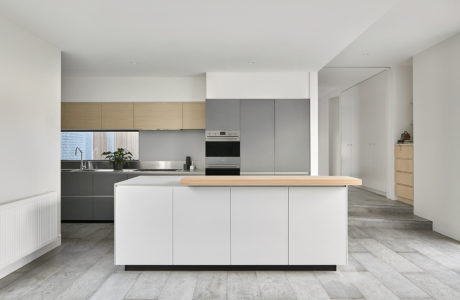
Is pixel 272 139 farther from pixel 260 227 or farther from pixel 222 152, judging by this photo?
pixel 260 227

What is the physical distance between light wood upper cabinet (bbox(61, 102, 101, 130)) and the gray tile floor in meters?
2.58

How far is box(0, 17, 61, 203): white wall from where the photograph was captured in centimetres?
325

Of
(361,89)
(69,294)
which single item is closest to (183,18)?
(69,294)

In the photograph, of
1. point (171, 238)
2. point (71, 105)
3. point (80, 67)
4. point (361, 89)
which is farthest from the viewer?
point (361, 89)

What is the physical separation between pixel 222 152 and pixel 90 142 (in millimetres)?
2676

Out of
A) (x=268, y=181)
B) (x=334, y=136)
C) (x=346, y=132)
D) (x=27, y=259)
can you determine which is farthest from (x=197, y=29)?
(x=334, y=136)

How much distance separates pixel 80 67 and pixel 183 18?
2805mm

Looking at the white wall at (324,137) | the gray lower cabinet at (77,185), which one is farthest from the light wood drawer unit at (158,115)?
the white wall at (324,137)

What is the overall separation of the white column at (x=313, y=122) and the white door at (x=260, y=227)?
2.41 m

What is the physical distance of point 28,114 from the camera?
11.7 feet

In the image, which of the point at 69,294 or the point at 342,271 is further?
the point at 342,271

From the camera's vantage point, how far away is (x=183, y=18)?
3127 mm

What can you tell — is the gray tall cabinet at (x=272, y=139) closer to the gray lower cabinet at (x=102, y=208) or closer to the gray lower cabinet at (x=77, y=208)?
the gray lower cabinet at (x=102, y=208)

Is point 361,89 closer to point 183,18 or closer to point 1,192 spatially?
point 183,18
